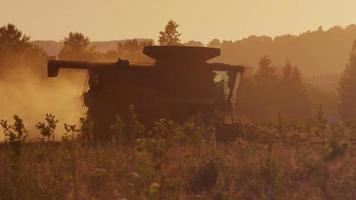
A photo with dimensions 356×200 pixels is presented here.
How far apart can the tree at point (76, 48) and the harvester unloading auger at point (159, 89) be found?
4892cm

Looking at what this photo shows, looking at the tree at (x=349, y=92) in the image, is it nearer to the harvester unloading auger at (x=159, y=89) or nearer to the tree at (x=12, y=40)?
the tree at (x=12, y=40)

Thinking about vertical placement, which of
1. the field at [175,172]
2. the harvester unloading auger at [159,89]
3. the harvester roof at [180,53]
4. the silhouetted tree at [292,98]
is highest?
the harvester roof at [180,53]

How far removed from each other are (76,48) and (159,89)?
5291 cm

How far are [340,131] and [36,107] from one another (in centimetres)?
1995

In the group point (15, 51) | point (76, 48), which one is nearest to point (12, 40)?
point (15, 51)

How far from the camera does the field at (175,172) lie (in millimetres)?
8016

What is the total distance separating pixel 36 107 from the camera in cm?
3042

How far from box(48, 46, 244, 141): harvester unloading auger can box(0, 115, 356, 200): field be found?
6.77 metres

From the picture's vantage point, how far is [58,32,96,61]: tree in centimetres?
6850

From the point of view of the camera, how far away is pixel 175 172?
9.67 meters

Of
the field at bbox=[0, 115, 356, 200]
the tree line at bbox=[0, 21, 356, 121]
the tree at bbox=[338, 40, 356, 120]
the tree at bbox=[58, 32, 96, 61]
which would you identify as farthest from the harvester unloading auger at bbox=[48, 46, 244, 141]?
the tree at bbox=[338, 40, 356, 120]

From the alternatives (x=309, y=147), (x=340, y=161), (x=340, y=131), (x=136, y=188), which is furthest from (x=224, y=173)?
(x=340, y=131)

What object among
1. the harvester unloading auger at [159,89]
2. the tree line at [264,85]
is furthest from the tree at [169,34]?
the harvester unloading auger at [159,89]

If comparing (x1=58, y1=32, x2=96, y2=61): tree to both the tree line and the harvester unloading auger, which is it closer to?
the tree line
